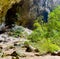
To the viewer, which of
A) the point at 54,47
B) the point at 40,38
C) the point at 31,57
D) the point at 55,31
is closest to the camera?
the point at 31,57

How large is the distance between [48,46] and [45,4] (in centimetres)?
2092

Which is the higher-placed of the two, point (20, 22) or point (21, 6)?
point (21, 6)

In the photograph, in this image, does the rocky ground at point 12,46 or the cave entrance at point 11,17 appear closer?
the rocky ground at point 12,46

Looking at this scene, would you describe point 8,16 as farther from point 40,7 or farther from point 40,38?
point 40,38

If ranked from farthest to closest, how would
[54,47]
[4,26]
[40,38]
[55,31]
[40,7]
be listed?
[40,7], [4,26], [40,38], [55,31], [54,47]

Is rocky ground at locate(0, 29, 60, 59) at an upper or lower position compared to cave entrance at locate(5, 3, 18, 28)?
lower

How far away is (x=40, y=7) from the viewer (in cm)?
3309

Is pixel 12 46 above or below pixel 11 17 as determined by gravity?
below

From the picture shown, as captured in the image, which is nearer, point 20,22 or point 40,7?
point 20,22

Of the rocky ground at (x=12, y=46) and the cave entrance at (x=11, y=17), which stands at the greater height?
the cave entrance at (x=11, y=17)

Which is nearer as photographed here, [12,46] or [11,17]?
[12,46]

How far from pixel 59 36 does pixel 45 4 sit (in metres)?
20.0

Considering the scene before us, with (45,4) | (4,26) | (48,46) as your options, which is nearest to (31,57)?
(48,46)

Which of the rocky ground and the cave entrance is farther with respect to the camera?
the cave entrance
